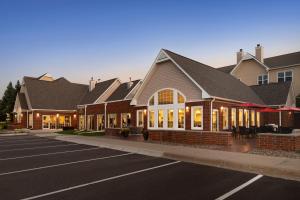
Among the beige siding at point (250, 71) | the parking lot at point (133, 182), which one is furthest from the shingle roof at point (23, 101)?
the beige siding at point (250, 71)

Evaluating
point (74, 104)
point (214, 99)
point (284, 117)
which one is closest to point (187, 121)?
point (214, 99)

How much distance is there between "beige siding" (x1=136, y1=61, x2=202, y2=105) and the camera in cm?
2080

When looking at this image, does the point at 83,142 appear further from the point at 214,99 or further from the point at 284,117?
the point at 284,117

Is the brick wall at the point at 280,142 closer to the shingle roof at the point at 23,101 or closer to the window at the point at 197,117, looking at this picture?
the window at the point at 197,117

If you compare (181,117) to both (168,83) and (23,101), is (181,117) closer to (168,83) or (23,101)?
(168,83)

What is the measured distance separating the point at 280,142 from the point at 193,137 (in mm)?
5524

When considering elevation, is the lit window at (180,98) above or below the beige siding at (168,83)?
below

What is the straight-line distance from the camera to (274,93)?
1183 inches

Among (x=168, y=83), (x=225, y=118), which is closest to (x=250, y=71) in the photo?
→ (x=225, y=118)

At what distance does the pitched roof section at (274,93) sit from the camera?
28.3m

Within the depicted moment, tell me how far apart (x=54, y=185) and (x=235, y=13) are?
2372 cm

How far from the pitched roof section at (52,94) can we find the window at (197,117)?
27.4 m

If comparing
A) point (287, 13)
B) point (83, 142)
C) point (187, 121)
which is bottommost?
point (83, 142)

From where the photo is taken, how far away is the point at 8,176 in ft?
29.4
